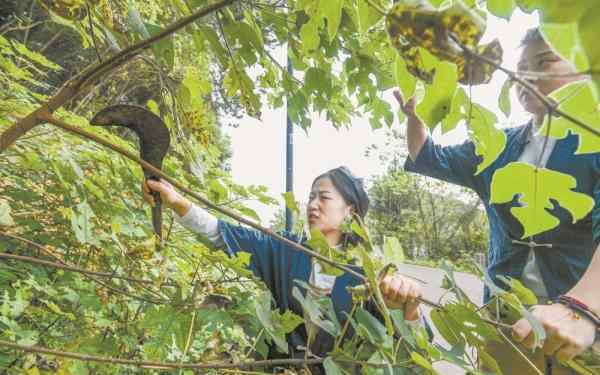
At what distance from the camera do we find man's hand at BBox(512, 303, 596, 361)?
369 mm

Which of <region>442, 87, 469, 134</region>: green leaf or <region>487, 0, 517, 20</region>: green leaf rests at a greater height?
<region>487, 0, 517, 20</region>: green leaf

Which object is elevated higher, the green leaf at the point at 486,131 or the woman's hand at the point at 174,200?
the green leaf at the point at 486,131

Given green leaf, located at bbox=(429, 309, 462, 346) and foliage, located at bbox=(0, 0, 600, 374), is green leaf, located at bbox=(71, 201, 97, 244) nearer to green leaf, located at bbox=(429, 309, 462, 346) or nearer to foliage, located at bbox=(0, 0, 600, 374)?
foliage, located at bbox=(0, 0, 600, 374)

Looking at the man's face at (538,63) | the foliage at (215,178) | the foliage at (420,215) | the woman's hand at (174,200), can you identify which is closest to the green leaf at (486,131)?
the foliage at (215,178)

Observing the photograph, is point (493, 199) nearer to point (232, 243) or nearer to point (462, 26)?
point (462, 26)

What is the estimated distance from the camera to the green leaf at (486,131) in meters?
0.31

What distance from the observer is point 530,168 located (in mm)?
311

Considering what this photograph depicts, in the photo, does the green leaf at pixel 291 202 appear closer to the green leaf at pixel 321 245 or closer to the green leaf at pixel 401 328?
the green leaf at pixel 321 245

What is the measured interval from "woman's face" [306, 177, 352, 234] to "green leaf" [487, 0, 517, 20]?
1.00 m

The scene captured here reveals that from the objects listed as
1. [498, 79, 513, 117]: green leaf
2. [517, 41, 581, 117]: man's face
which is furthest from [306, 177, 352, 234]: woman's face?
[498, 79, 513, 117]: green leaf

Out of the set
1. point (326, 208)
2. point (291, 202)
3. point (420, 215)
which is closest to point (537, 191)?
point (291, 202)

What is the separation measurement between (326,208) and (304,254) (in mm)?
570

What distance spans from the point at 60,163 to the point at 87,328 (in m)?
0.39

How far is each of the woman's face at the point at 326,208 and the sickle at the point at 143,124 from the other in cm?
87
